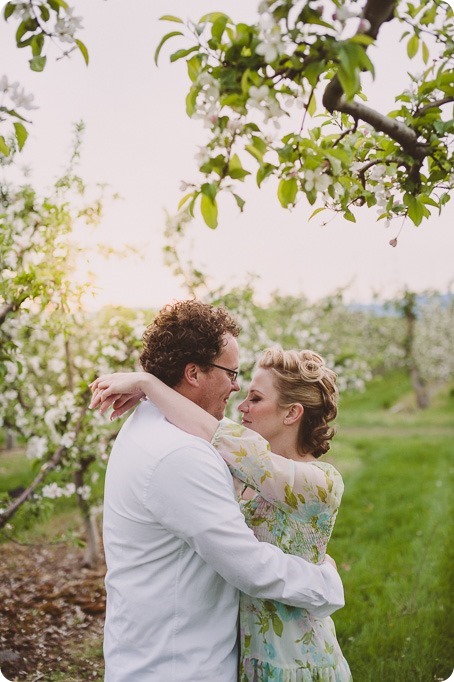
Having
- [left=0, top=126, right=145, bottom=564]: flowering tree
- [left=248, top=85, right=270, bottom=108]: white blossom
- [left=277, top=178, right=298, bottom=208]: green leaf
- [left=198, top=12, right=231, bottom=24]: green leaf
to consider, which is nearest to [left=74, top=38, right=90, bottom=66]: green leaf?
[left=198, top=12, right=231, bottom=24]: green leaf

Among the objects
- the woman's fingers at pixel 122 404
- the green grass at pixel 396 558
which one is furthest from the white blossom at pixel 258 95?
the green grass at pixel 396 558

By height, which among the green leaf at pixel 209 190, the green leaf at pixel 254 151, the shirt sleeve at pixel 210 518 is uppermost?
the green leaf at pixel 254 151

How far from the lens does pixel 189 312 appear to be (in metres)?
2.32

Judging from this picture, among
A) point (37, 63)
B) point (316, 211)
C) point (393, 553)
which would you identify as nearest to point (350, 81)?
point (316, 211)

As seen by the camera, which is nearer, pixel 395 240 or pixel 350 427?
pixel 395 240

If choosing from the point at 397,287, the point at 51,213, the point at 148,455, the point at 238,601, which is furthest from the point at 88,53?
the point at 397,287

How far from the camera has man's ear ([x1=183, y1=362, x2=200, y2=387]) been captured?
7.57 feet

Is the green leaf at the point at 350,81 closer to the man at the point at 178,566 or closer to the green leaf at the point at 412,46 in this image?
the green leaf at the point at 412,46

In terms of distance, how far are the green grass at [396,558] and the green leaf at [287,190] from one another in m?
3.24

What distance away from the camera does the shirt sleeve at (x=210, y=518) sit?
1889 millimetres

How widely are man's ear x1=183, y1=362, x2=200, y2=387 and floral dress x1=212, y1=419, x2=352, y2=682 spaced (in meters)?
0.22

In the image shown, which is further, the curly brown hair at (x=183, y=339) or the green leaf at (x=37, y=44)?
the curly brown hair at (x=183, y=339)

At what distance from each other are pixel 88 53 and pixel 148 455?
117 cm

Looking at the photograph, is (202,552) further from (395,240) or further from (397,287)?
(397,287)
